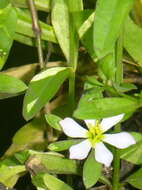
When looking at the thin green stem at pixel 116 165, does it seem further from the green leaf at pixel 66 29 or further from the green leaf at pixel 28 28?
the green leaf at pixel 28 28

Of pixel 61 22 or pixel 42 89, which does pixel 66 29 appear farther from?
pixel 42 89

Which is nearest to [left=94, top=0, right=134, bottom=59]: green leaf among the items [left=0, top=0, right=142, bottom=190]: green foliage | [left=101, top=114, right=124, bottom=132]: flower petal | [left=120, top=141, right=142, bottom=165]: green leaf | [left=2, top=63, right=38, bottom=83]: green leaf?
Answer: [left=0, top=0, right=142, bottom=190]: green foliage

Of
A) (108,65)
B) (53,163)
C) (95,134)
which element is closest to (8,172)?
(53,163)

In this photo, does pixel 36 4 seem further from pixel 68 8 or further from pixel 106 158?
pixel 106 158

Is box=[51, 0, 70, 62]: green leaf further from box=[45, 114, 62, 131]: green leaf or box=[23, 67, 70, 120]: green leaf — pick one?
box=[45, 114, 62, 131]: green leaf

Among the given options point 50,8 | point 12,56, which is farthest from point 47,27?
point 12,56

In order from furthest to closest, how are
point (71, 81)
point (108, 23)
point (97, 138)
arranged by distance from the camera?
point (71, 81), point (97, 138), point (108, 23)
